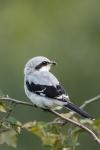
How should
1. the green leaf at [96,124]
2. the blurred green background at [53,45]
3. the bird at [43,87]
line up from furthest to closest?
the blurred green background at [53,45] < the bird at [43,87] < the green leaf at [96,124]

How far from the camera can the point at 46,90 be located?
23.4 feet

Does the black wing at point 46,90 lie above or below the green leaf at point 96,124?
above

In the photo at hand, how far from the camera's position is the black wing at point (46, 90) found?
7105mm

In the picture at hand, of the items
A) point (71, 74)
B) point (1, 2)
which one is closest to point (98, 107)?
point (71, 74)

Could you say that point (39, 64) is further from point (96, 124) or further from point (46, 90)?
point (96, 124)

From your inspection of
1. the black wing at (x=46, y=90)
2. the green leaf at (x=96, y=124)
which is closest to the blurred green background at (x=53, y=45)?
the black wing at (x=46, y=90)

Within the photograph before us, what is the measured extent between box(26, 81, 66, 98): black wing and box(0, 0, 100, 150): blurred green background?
582 cm

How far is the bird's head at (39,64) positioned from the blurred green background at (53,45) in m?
5.67

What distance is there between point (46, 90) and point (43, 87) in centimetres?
5

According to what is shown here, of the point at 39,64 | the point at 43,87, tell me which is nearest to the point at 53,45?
the point at 39,64

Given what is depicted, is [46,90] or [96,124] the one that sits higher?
[46,90]

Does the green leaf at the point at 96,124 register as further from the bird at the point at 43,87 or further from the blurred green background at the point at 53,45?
the blurred green background at the point at 53,45

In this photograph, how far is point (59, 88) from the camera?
7160mm

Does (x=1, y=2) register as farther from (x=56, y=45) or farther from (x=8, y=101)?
(x=8, y=101)
